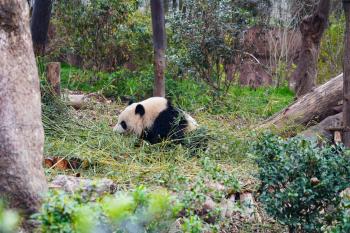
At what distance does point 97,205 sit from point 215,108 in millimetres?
6629

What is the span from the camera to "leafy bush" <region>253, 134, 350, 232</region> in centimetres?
450

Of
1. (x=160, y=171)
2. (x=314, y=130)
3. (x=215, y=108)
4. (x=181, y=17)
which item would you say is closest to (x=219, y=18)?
(x=181, y=17)

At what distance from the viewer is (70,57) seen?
14.3 m

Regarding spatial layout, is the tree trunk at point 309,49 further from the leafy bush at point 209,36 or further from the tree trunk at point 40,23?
the tree trunk at point 40,23

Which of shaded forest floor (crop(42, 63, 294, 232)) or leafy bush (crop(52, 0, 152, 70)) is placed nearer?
shaded forest floor (crop(42, 63, 294, 232))

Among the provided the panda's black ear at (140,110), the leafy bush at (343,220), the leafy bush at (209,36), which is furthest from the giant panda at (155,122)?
the leafy bush at (209,36)

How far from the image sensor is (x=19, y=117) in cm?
391

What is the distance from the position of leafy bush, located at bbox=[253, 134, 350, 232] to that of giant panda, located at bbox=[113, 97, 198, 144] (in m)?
2.32

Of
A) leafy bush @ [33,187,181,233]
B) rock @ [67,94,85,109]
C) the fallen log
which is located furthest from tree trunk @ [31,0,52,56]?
leafy bush @ [33,187,181,233]

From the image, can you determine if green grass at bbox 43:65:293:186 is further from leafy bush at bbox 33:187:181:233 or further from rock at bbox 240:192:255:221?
leafy bush at bbox 33:187:181:233

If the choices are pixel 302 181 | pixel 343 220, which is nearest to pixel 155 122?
pixel 302 181

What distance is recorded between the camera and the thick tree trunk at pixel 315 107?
770 centimetres

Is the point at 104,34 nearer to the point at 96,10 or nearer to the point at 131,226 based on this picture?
the point at 96,10

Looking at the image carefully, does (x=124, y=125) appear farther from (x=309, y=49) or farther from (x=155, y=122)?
(x=309, y=49)
